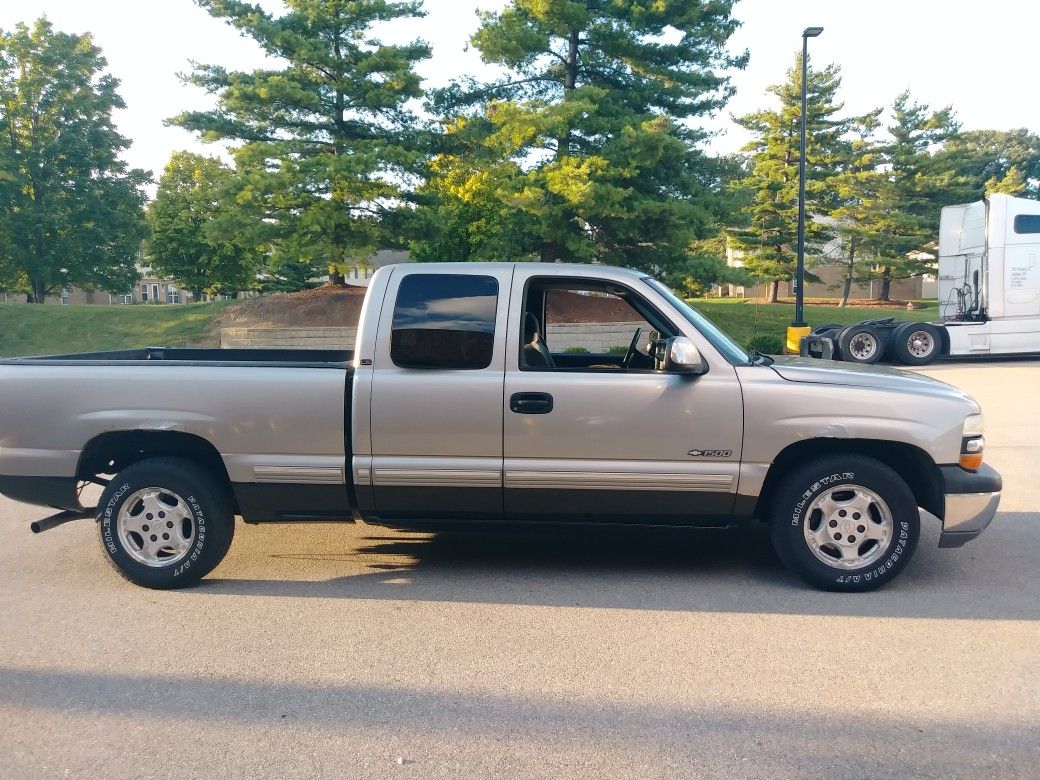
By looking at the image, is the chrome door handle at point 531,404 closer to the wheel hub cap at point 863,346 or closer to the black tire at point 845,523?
the black tire at point 845,523

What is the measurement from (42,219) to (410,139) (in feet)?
Result: 57.3

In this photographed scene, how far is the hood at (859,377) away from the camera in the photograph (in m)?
5.11

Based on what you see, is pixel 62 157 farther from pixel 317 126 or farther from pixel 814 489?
pixel 814 489

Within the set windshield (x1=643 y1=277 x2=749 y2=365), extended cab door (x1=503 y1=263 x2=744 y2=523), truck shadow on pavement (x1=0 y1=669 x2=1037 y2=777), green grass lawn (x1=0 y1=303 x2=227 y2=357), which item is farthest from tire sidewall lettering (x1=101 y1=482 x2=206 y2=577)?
green grass lawn (x1=0 y1=303 x2=227 y2=357)

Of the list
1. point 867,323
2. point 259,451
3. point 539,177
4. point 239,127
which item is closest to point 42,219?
point 239,127

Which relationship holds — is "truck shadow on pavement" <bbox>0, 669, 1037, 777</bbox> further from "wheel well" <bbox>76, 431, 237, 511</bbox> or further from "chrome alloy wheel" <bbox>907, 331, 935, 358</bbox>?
"chrome alloy wheel" <bbox>907, 331, 935, 358</bbox>

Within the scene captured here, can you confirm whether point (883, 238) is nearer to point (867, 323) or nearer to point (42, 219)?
point (867, 323)

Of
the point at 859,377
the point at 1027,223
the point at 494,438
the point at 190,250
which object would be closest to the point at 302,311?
the point at 1027,223

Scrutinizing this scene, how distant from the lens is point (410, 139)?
2252 cm

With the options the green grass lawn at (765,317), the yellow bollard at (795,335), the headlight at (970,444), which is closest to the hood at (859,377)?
the headlight at (970,444)

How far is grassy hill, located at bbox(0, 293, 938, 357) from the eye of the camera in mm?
24234

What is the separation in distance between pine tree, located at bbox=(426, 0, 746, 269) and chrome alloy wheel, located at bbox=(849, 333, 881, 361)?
5.10m

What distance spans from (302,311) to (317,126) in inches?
199

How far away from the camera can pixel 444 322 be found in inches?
206
